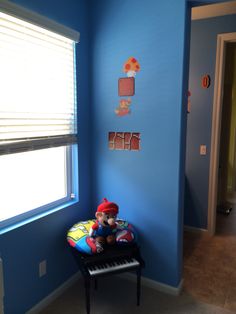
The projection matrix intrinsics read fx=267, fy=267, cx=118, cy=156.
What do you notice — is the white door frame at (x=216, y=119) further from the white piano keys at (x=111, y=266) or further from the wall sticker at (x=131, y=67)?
the white piano keys at (x=111, y=266)

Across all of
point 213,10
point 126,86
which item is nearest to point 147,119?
point 126,86

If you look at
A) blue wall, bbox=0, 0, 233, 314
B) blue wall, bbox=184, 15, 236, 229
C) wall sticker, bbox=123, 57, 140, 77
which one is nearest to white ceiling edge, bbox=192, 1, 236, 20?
blue wall, bbox=184, 15, 236, 229

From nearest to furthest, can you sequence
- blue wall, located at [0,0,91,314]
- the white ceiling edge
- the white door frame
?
blue wall, located at [0,0,91,314], the white ceiling edge, the white door frame

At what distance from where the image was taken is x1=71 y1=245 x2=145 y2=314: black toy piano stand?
74.1 inches

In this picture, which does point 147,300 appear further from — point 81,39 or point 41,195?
point 81,39

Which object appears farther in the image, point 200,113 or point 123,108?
point 200,113

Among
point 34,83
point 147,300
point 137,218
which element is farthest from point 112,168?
point 147,300

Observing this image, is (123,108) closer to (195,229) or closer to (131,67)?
(131,67)

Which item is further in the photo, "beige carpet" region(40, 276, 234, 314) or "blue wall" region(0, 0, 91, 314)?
"beige carpet" region(40, 276, 234, 314)

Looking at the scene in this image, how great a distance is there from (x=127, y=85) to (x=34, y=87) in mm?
761

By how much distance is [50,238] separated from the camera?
209 cm

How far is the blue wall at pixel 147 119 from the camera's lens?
206cm

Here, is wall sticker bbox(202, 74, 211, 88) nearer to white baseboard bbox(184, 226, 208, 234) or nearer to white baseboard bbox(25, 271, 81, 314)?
white baseboard bbox(184, 226, 208, 234)

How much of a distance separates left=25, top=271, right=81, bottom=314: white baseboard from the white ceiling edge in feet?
9.90
